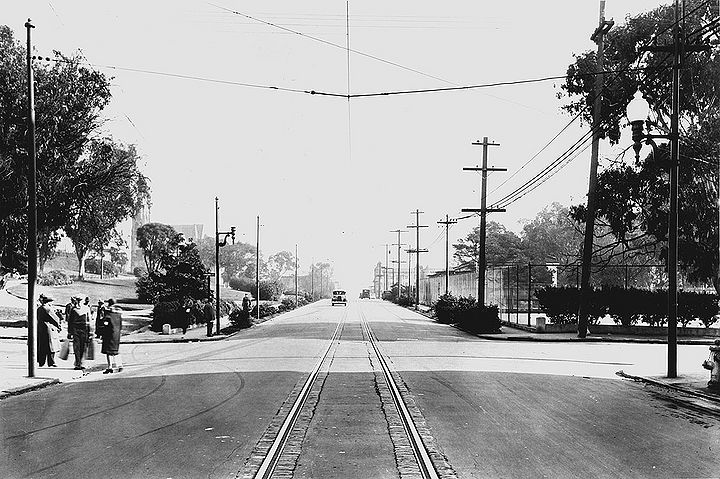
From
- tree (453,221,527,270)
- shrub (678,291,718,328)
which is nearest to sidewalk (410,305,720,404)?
shrub (678,291,718,328)

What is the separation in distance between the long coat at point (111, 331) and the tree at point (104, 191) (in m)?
18.1

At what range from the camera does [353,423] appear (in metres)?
10.7

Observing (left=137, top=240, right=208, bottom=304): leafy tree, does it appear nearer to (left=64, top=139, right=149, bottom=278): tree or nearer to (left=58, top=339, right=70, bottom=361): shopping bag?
(left=64, top=139, right=149, bottom=278): tree

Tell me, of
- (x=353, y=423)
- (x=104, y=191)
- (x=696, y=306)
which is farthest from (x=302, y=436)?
(x=696, y=306)

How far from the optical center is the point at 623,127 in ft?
122

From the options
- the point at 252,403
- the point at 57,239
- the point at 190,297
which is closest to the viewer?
the point at 252,403

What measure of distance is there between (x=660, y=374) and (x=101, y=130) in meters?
27.8

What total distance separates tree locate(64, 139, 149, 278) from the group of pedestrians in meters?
16.0

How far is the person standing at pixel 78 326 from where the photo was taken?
19.6 m

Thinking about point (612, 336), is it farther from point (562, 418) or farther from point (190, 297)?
point (562, 418)

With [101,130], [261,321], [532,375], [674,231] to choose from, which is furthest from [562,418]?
[261,321]

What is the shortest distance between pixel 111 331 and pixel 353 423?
31.3ft

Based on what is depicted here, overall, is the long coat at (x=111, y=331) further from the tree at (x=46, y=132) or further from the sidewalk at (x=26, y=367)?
the tree at (x=46, y=132)

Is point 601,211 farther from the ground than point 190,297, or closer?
farther from the ground
